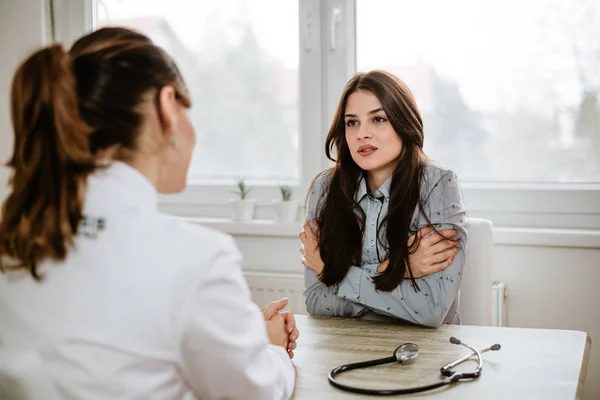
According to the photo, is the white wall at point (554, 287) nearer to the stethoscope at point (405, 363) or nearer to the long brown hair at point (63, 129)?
the stethoscope at point (405, 363)

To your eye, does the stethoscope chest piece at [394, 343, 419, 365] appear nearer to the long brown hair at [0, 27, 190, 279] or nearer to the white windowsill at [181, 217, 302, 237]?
the long brown hair at [0, 27, 190, 279]

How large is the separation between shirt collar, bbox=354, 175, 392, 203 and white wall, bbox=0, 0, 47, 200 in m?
1.74

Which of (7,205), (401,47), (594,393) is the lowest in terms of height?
(594,393)

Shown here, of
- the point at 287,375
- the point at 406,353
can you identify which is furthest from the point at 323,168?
the point at 287,375

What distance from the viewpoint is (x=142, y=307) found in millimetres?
834

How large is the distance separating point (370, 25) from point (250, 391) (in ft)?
6.71

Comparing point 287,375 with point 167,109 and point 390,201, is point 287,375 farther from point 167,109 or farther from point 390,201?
point 390,201

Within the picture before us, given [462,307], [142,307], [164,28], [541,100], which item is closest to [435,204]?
[462,307]

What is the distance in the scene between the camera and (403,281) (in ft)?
5.94

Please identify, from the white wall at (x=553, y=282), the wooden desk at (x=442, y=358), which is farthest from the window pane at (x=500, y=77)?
the wooden desk at (x=442, y=358)

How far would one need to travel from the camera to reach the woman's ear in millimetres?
953

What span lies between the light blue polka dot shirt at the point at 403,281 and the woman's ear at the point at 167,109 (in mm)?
936

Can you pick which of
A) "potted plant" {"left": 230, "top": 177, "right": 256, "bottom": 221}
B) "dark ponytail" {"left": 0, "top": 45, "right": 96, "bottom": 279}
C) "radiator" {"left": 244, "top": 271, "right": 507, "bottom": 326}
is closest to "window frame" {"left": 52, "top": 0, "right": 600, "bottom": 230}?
"potted plant" {"left": 230, "top": 177, "right": 256, "bottom": 221}

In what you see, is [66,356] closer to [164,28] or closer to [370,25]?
[370,25]
